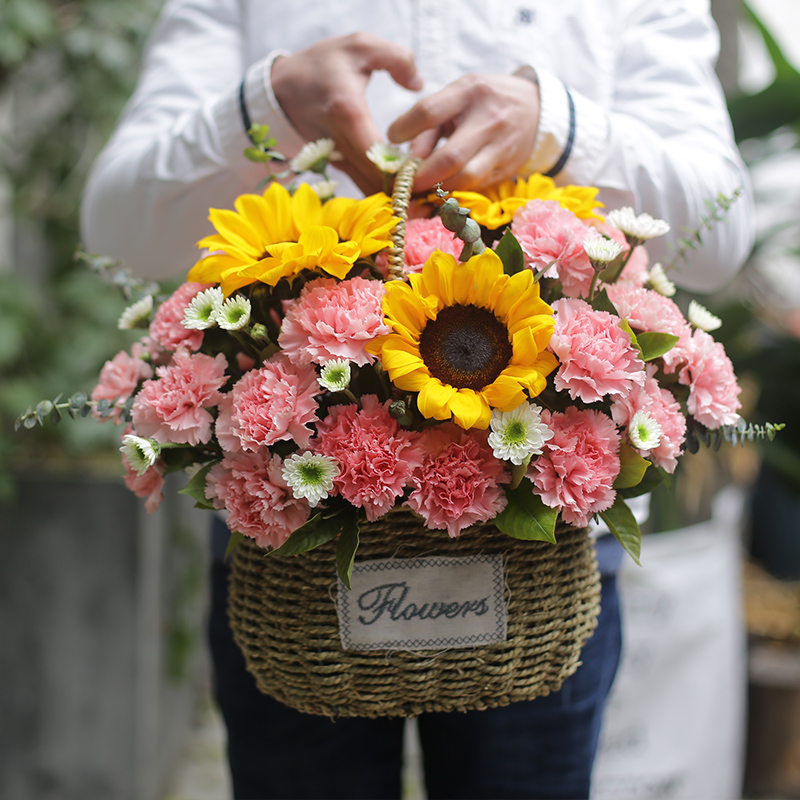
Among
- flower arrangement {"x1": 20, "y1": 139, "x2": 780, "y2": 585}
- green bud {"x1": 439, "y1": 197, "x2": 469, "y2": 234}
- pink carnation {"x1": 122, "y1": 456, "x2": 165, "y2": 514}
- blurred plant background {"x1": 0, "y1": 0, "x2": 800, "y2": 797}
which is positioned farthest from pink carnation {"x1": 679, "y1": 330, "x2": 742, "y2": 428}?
blurred plant background {"x1": 0, "y1": 0, "x2": 800, "y2": 797}

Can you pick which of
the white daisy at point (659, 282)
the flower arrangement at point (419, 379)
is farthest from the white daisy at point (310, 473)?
the white daisy at point (659, 282)

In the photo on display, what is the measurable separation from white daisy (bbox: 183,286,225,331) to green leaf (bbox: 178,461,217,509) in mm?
107

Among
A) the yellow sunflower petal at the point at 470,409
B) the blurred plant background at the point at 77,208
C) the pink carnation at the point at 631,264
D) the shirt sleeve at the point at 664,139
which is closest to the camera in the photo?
the yellow sunflower petal at the point at 470,409

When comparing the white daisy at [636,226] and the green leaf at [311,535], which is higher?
the white daisy at [636,226]

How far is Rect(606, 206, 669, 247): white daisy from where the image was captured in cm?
55

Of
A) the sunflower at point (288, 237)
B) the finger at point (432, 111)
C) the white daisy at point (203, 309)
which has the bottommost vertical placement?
the white daisy at point (203, 309)

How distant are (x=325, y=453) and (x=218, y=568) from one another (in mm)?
400

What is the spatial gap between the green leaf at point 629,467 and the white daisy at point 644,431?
0.01 metres

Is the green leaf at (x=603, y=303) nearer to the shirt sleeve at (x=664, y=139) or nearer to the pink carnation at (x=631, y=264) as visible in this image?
the pink carnation at (x=631, y=264)

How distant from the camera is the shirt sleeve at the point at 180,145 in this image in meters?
0.71

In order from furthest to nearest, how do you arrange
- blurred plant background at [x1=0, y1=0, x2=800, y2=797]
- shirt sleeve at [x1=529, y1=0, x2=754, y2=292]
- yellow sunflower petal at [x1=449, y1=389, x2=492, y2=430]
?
blurred plant background at [x1=0, y1=0, x2=800, y2=797], shirt sleeve at [x1=529, y1=0, x2=754, y2=292], yellow sunflower petal at [x1=449, y1=389, x2=492, y2=430]

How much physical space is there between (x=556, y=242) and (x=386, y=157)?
0.55 ft

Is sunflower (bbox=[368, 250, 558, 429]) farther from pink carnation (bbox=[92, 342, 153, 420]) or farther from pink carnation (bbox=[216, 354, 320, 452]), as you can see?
pink carnation (bbox=[92, 342, 153, 420])

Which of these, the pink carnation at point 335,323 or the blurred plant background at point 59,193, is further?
the blurred plant background at point 59,193
